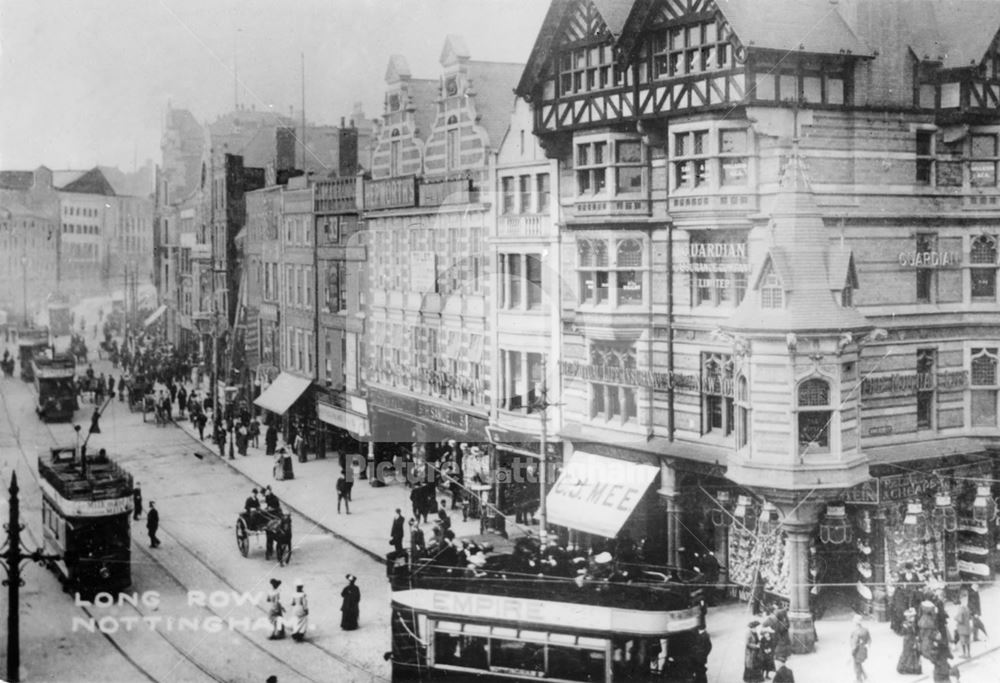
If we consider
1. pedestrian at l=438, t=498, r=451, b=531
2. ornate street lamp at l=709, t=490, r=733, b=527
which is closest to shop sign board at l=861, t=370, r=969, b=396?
ornate street lamp at l=709, t=490, r=733, b=527

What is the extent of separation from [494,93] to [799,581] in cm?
1089

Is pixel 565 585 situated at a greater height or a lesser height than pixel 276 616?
greater

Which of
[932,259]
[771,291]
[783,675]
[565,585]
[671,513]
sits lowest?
[783,675]

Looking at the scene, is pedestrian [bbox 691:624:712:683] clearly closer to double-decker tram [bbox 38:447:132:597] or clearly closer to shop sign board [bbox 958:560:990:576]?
shop sign board [bbox 958:560:990:576]

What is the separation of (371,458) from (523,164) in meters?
7.18

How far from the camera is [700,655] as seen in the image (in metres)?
12.7

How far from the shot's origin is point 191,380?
23188 mm

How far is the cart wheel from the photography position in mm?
18219

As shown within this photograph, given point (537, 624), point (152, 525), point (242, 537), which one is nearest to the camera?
point (537, 624)

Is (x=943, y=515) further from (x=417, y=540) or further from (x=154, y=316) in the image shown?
(x=154, y=316)

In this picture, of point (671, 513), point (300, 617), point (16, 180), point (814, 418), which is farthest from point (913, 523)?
point (16, 180)

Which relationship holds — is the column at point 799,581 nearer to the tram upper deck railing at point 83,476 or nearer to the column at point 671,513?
the column at point 671,513

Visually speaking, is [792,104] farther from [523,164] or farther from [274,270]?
[274,270]

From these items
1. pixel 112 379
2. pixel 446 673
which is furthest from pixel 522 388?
Result: pixel 112 379
